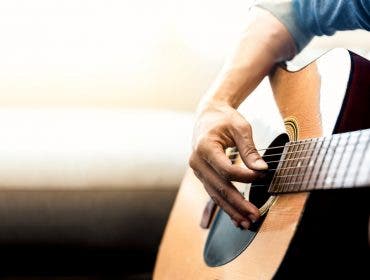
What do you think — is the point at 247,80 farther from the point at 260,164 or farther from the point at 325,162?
the point at 325,162

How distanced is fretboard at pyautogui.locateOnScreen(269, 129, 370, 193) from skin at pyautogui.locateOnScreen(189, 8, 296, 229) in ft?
0.15

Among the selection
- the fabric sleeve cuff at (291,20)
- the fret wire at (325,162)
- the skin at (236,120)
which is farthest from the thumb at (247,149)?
the fabric sleeve cuff at (291,20)

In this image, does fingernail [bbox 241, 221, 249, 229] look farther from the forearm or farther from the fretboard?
the forearm

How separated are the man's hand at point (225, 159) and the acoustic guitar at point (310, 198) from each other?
0.09 ft

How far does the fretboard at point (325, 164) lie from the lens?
52 cm

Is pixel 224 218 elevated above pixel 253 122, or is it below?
below

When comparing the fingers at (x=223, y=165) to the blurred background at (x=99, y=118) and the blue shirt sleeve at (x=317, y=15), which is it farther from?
the blue shirt sleeve at (x=317, y=15)

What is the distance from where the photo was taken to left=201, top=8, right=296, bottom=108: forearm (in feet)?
3.06

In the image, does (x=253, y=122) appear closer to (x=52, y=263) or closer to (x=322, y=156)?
(x=322, y=156)

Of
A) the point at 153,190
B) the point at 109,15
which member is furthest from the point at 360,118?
the point at 109,15

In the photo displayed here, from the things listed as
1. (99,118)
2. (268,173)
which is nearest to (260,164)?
(268,173)

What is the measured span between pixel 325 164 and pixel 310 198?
49mm

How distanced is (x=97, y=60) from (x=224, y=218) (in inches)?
38.6

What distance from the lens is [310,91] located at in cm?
74
